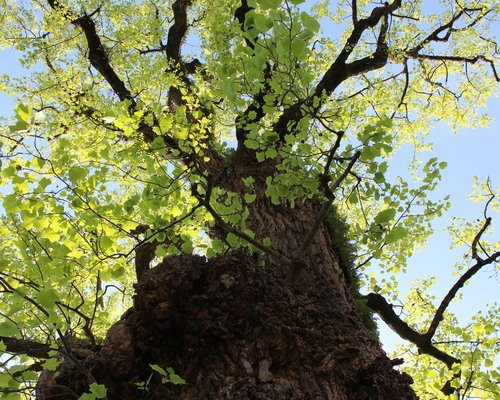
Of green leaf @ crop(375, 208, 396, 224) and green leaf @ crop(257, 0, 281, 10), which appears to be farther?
green leaf @ crop(375, 208, 396, 224)

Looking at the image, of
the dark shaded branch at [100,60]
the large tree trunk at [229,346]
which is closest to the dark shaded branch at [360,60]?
the dark shaded branch at [100,60]

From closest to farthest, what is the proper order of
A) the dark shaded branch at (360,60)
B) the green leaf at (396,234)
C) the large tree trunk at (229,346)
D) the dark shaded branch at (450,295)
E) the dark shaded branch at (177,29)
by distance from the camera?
the large tree trunk at (229,346)
the green leaf at (396,234)
the dark shaded branch at (450,295)
the dark shaded branch at (360,60)
the dark shaded branch at (177,29)

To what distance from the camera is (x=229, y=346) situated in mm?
2785

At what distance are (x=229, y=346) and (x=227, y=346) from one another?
0.01m

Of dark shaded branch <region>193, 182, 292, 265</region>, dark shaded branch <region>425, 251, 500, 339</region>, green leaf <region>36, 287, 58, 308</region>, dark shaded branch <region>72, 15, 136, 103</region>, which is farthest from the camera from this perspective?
dark shaded branch <region>72, 15, 136, 103</region>

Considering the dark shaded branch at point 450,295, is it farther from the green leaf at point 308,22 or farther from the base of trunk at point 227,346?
the green leaf at point 308,22

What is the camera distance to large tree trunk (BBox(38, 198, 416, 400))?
270 cm

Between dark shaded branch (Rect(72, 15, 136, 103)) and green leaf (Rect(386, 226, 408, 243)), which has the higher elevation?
dark shaded branch (Rect(72, 15, 136, 103))

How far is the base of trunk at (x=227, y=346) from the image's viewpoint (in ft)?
8.93

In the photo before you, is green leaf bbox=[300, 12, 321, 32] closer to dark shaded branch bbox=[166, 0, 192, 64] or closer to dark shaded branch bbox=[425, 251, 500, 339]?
dark shaded branch bbox=[425, 251, 500, 339]

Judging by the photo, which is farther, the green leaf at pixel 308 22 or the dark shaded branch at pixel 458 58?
the dark shaded branch at pixel 458 58

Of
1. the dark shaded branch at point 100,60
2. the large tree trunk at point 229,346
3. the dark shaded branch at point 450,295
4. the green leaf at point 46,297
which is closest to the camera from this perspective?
the green leaf at point 46,297

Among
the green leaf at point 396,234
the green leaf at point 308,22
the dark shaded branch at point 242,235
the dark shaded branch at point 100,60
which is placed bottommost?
the dark shaded branch at point 242,235

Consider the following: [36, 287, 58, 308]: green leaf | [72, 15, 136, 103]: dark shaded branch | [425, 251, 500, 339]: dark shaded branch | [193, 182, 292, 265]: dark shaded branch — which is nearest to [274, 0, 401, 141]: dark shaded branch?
[425, 251, 500, 339]: dark shaded branch
